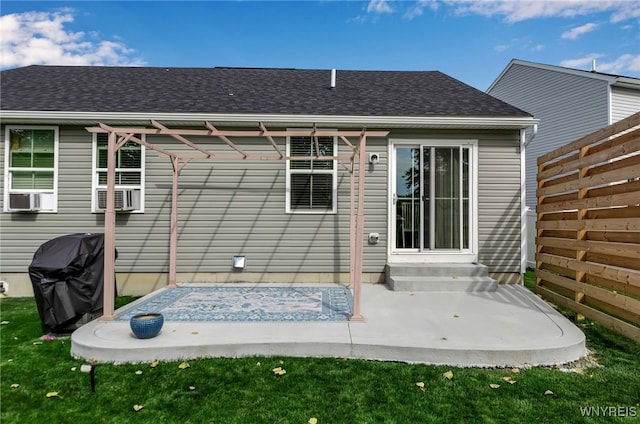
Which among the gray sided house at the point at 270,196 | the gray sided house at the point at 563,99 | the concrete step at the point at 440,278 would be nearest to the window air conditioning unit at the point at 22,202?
the gray sided house at the point at 270,196

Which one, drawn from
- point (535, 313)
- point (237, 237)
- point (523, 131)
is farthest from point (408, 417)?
point (523, 131)

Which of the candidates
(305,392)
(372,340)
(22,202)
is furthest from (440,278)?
(22,202)

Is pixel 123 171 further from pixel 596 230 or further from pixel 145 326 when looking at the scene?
pixel 596 230

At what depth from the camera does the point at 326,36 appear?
36.6 feet

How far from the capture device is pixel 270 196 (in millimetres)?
6270

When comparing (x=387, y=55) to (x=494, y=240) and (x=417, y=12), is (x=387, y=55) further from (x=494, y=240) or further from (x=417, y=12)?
(x=494, y=240)

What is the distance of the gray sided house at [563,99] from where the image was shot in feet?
32.1

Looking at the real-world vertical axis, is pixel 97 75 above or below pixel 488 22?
below

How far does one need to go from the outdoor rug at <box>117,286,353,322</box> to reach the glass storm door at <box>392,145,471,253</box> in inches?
65.6

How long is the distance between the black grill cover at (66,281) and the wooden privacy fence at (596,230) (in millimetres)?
6048

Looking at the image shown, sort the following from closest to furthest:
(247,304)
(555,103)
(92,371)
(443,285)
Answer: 1. (92,371)
2. (247,304)
3. (443,285)
4. (555,103)

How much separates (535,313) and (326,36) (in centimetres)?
1001

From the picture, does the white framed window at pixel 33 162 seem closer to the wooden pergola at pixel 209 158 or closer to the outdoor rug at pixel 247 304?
the wooden pergola at pixel 209 158

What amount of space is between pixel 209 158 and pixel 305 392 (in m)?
4.52
